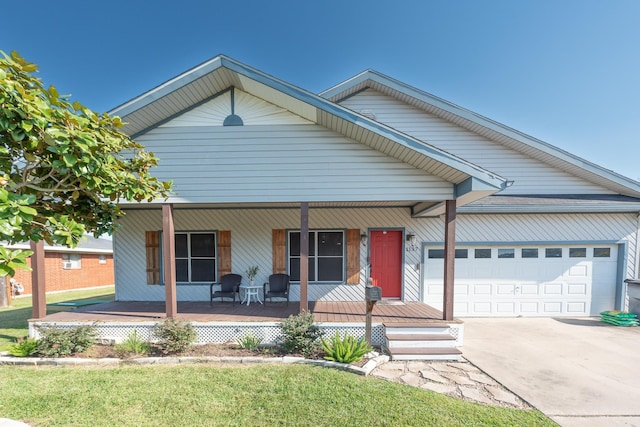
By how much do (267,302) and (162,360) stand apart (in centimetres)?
289

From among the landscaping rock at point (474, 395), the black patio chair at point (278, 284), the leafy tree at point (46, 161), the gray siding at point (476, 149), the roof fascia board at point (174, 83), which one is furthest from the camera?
the gray siding at point (476, 149)

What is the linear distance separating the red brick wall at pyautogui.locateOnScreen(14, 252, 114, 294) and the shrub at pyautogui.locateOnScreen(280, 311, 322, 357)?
1332 centimetres

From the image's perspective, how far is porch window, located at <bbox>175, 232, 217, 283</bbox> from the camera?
7.56 meters

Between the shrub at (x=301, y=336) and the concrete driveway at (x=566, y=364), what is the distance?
2755 mm

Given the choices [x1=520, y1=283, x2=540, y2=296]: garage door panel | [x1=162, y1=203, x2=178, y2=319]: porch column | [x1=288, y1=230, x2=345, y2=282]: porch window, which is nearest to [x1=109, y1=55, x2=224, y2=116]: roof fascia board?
[x1=162, y1=203, x2=178, y2=319]: porch column

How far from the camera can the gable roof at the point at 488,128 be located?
286 inches

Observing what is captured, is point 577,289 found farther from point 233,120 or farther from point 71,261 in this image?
point 71,261

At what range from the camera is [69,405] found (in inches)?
129

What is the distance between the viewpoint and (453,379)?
4035 millimetres

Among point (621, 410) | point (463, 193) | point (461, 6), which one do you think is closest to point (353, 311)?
point (463, 193)

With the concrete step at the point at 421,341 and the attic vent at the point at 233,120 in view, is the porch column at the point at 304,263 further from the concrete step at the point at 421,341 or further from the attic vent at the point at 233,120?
the attic vent at the point at 233,120

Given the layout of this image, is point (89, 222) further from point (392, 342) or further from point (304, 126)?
point (392, 342)

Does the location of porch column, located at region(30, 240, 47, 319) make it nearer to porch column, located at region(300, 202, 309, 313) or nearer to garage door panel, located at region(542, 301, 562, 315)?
porch column, located at region(300, 202, 309, 313)

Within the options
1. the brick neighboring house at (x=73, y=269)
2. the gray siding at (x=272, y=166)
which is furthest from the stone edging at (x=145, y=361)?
the brick neighboring house at (x=73, y=269)
